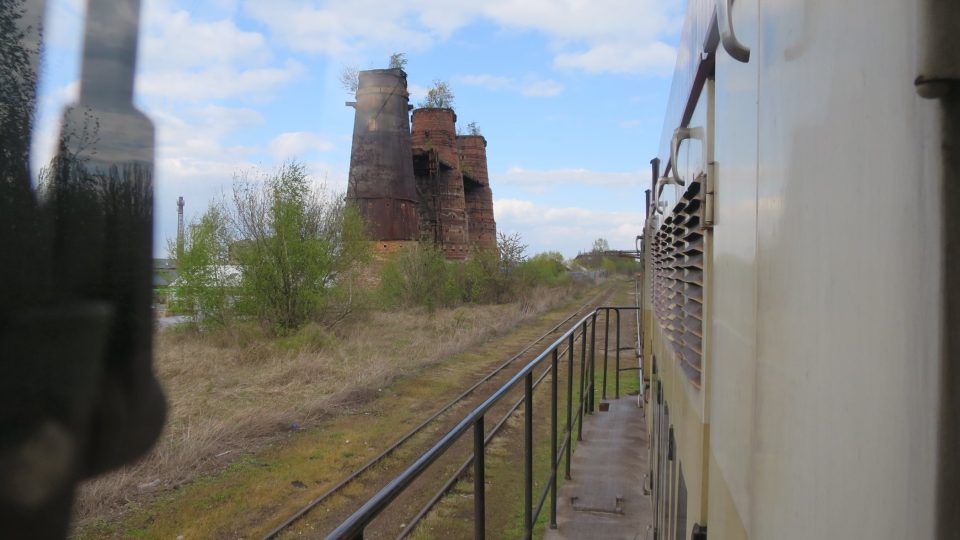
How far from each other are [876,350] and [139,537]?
646 centimetres

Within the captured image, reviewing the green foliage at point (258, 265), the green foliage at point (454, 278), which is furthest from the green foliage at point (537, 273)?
the green foliage at point (258, 265)

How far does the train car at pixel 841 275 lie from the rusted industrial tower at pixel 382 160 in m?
30.2

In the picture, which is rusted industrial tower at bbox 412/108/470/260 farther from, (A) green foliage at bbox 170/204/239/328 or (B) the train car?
(B) the train car

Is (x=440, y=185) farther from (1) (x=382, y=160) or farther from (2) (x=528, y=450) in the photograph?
(2) (x=528, y=450)

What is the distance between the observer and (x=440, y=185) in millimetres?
39531

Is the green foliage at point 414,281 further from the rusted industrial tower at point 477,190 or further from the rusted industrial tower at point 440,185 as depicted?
the rusted industrial tower at point 477,190

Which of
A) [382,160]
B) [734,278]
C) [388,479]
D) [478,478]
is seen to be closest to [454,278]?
[382,160]

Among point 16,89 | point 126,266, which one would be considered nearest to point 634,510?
point 126,266

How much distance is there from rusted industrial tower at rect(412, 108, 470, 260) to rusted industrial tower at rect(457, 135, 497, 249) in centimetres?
690

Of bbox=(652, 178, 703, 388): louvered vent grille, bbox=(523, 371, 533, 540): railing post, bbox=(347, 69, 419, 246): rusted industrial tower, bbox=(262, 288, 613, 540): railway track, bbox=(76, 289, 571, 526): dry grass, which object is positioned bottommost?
bbox=(262, 288, 613, 540): railway track

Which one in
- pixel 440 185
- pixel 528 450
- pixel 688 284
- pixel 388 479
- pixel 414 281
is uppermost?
pixel 440 185

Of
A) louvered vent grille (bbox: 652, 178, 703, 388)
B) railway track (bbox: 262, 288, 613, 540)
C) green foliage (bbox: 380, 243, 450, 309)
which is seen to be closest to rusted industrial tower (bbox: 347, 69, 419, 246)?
green foliage (bbox: 380, 243, 450, 309)

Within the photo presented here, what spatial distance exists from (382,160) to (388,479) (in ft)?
84.6

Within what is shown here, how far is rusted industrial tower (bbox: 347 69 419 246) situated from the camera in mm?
31453
